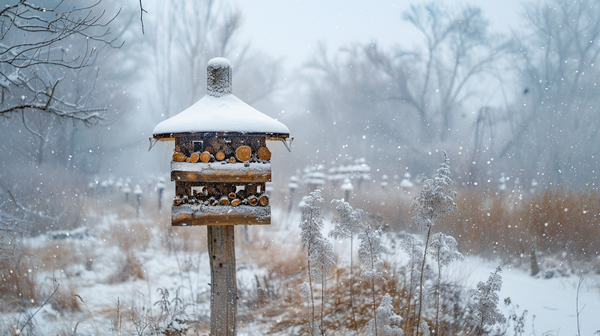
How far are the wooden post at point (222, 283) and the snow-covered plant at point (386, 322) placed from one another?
127 centimetres

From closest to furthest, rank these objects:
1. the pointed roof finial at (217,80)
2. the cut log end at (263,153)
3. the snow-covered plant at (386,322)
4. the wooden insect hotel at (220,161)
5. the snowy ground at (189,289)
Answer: the snow-covered plant at (386,322) → the wooden insect hotel at (220,161) → the cut log end at (263,153) → the pointed roof finial at (217,80) → the snowy ground at (189,289)

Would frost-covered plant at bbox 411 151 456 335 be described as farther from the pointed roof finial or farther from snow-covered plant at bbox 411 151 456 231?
the pointed roof finial

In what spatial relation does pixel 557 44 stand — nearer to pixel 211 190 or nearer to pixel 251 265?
pixel 251 265

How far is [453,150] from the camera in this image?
9.87 metres

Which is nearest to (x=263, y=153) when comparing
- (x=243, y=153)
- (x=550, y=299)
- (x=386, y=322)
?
(x=243, y=153)

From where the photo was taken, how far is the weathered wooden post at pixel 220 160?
110 inches

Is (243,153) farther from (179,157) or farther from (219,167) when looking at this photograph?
(179,157)

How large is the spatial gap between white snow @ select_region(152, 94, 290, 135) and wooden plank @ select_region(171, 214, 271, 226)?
0.71 metres

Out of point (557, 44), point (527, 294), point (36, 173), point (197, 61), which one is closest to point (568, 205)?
point (527, 294)

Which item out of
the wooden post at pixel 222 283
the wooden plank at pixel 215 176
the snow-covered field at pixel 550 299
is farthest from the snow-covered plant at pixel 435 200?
the snow-covered field at pixel 550 299

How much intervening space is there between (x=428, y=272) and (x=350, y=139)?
1045 centimetres

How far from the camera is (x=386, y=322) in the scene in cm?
279

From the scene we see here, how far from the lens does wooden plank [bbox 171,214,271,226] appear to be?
9.47 feet

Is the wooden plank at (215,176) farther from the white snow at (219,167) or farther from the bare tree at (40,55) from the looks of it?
the bare tree at (40,55)
